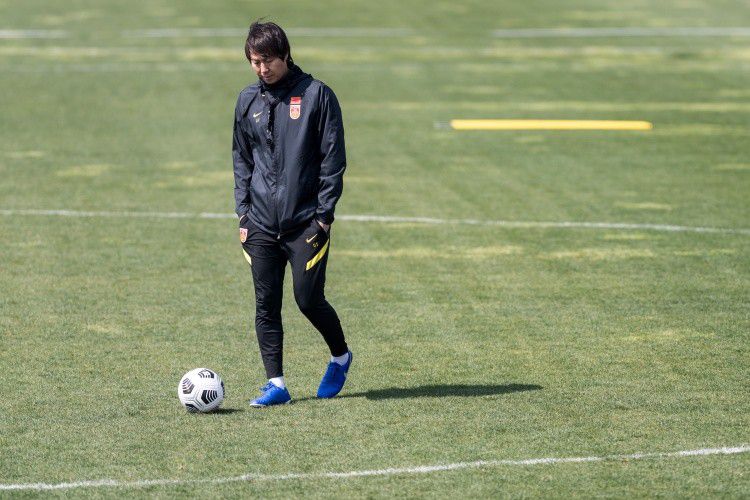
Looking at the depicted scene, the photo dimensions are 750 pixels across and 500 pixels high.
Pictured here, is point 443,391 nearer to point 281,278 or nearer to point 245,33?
point 281,278

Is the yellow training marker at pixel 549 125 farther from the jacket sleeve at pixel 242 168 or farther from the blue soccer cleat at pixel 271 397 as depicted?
the blue soccer cleat at pixel 271 397

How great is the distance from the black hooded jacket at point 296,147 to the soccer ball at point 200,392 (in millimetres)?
1143

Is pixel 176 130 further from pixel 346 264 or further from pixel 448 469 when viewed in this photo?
pixel 448 469

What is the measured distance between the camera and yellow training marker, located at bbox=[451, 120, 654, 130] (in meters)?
22.4

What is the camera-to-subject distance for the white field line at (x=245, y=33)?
32.6 metres

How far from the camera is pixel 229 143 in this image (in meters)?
21.2

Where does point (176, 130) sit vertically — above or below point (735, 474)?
below

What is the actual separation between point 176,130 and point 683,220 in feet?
30.8

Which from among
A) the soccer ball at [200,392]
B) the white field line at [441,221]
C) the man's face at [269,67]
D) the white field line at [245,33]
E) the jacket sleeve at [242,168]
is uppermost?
the man's face at [269,67]

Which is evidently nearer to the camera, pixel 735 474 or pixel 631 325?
pixel 735 474

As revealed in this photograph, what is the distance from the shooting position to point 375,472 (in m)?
8.21

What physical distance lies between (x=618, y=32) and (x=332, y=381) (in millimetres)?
25043

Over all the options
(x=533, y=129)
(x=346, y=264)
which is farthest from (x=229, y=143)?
(x=346, y=264)

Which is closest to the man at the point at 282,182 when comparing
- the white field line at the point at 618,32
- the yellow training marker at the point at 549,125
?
the yellow training marker at the point at 549,125
